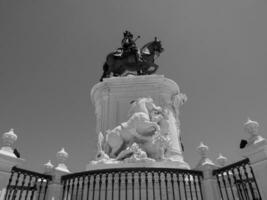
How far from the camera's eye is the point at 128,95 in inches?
476

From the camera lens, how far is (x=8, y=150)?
6902 mm

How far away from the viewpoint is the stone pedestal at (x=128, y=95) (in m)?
11.5

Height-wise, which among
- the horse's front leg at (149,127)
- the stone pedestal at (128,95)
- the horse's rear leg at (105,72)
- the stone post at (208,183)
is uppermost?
the horse's rear leg at (105,72)

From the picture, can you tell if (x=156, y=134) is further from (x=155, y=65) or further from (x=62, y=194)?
(x=155, y=65)

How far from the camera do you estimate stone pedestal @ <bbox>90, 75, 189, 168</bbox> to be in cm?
1151

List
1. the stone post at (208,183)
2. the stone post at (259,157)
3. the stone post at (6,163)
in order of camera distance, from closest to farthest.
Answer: the stone post at (259,157), the stone post at (6,163), the stone post at (208,183)

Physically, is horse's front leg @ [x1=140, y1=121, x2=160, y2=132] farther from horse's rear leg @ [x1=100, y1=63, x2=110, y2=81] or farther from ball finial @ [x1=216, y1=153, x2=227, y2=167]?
horse's rear leg @ [x1=100, y1=63, x2=110, y2=81]

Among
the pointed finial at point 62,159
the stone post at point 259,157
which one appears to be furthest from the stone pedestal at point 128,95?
the stone post at point 259,157

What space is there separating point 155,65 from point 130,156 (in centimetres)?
857

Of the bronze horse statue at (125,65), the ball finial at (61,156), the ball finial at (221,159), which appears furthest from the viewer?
the bronze horse statue at (125,65)

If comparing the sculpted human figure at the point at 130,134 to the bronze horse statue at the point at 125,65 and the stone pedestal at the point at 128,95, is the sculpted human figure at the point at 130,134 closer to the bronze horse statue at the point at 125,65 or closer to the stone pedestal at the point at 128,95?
the stone pedestal at the point at 128,95

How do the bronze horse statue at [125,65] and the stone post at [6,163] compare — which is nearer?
the stone post at [6,163]

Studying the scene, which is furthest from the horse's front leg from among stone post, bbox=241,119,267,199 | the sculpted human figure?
stone post, bbox=241,119,267,199

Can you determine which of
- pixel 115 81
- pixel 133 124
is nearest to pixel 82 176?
pixel 133 124
